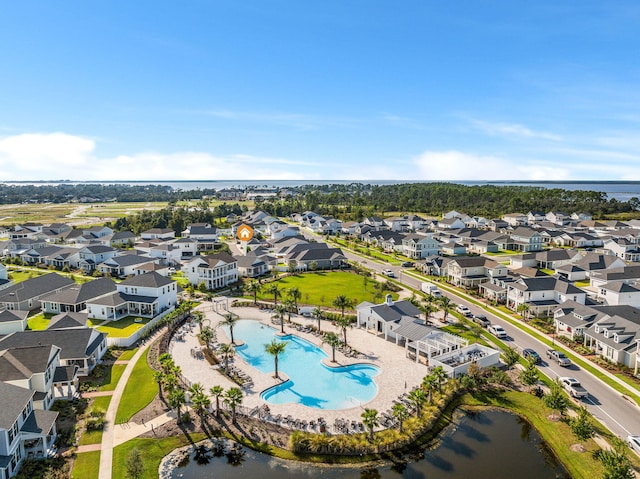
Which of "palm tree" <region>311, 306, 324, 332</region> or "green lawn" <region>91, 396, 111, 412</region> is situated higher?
"palm tree" <region>311, 306, 324, 332</region>

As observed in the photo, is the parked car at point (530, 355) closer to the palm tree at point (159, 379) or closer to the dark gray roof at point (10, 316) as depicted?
the palm tree at point (159, 379)

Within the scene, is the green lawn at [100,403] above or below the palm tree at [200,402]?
below

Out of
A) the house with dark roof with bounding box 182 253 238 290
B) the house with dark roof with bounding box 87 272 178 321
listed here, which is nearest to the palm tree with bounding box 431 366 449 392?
the house with dark roof with bounding box 87 272 178 321

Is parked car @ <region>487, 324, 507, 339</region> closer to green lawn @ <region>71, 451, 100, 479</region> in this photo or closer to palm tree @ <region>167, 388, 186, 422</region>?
palm tree @ <region>167, 388, 186, 422</region>

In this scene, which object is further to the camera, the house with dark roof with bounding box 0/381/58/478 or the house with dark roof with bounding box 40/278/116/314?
the house with dark roof with bounding box 40/278/116/314

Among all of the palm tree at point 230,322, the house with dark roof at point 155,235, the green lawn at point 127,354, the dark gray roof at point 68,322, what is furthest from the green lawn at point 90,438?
the house with dark roof at point 155,235

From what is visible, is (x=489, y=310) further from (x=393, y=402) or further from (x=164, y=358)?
(x=164, y=358)
